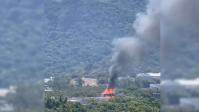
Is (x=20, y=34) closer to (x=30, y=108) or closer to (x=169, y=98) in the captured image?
(x=30, y=108)

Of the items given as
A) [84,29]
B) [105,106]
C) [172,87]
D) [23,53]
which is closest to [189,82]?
[172,87]

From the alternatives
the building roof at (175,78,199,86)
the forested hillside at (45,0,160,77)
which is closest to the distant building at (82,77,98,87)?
the forested hillside at (45,0,160,77)

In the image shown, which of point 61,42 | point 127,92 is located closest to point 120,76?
point 127,92

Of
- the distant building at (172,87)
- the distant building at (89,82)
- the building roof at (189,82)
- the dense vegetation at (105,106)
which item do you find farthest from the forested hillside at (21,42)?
the distant building at (89,82)

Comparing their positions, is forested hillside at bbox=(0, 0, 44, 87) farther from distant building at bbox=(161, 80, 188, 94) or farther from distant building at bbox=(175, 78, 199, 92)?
distant building at bbox=(175, 78, 199, 92)

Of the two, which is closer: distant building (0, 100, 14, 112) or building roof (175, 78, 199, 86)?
building roof (175, 78, 199, 86)

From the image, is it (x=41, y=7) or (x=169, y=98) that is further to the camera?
(x=41, y=7)

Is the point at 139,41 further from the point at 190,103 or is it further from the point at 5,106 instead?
the point at 190,103

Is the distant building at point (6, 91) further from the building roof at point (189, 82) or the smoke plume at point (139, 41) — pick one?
the smoke plume at point (139, 41)
